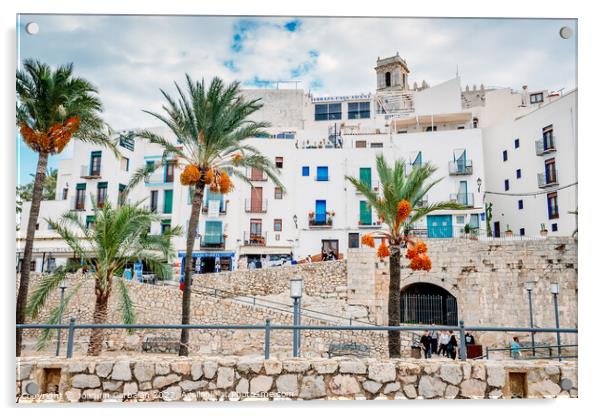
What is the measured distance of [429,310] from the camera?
653 inches

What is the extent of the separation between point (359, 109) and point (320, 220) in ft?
30.3

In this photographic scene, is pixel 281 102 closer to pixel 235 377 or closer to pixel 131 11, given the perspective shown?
pixel 131 11

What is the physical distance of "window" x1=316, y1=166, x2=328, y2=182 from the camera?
18.8 meters

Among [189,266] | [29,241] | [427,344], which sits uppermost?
[29,241]

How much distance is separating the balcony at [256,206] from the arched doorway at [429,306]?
581cm

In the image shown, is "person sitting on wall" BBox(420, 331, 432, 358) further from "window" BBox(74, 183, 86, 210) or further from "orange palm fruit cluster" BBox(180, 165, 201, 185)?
"window" BBox(74, 183, 86, 210)

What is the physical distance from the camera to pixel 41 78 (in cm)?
718

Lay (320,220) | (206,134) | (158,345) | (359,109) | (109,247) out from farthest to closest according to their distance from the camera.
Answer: (359,109) → (320,220) → (109,247) → (206,134) → (158,345)

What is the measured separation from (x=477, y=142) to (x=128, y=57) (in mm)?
15041

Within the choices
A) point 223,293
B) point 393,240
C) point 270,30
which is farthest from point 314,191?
point 270,30

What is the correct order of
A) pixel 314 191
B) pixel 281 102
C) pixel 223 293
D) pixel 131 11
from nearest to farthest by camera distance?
pixel 131 11 → pixel 223 293 → pixel 314 191 → pixel 281 102

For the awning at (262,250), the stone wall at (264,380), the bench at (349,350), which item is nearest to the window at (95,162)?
the awning at (262,250)

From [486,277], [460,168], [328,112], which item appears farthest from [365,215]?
[328,112]

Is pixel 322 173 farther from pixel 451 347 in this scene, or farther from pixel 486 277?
pixel 451 347
